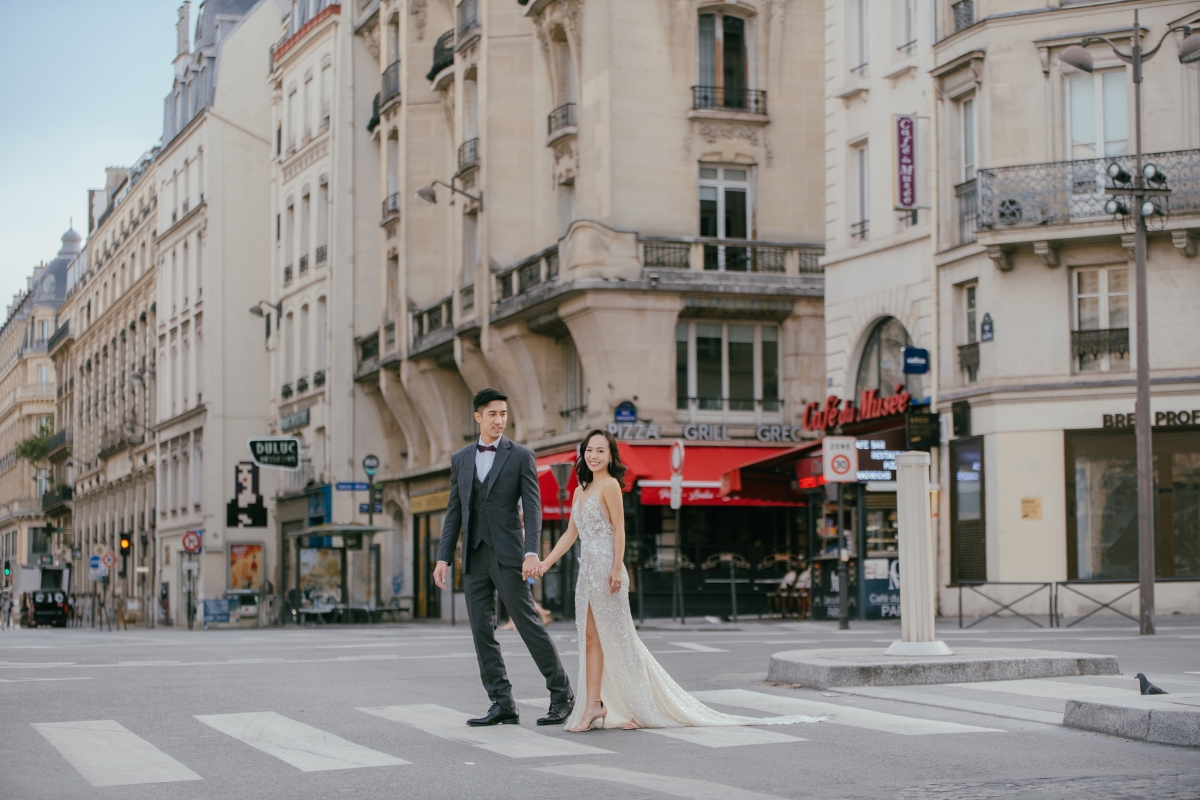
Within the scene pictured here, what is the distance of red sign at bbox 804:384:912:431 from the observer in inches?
1165

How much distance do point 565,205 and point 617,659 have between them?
28747mm

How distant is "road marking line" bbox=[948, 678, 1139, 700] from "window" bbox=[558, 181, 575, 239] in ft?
85.5

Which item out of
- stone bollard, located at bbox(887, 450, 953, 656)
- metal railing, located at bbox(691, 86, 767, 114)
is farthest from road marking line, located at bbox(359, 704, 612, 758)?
metal railing, located at bbox(691, 86, 767, 114)

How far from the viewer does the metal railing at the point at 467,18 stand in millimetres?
41125

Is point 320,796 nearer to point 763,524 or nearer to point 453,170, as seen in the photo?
point 763,524

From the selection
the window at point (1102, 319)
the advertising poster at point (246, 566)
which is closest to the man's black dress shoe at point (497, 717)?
the window at point (1102, 319)

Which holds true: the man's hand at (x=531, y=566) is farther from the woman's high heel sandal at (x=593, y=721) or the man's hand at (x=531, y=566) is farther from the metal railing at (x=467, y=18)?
the metal railing at (x=467, y=18)

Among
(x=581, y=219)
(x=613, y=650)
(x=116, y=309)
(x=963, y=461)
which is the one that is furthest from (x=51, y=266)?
(x=613, y=650)

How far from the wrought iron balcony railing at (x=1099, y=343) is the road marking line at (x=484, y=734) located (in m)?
18.1

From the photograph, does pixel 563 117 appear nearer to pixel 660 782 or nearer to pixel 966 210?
pixel 966 210

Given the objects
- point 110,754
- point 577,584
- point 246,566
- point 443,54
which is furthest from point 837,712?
point 246,566

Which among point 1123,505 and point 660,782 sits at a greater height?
point 1123,505

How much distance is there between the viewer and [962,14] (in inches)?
1133

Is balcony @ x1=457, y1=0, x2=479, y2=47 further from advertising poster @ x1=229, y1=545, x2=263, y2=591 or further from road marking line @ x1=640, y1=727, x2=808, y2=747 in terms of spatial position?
road marking line @ x1=640, y1=727, x2=808, y2=747
